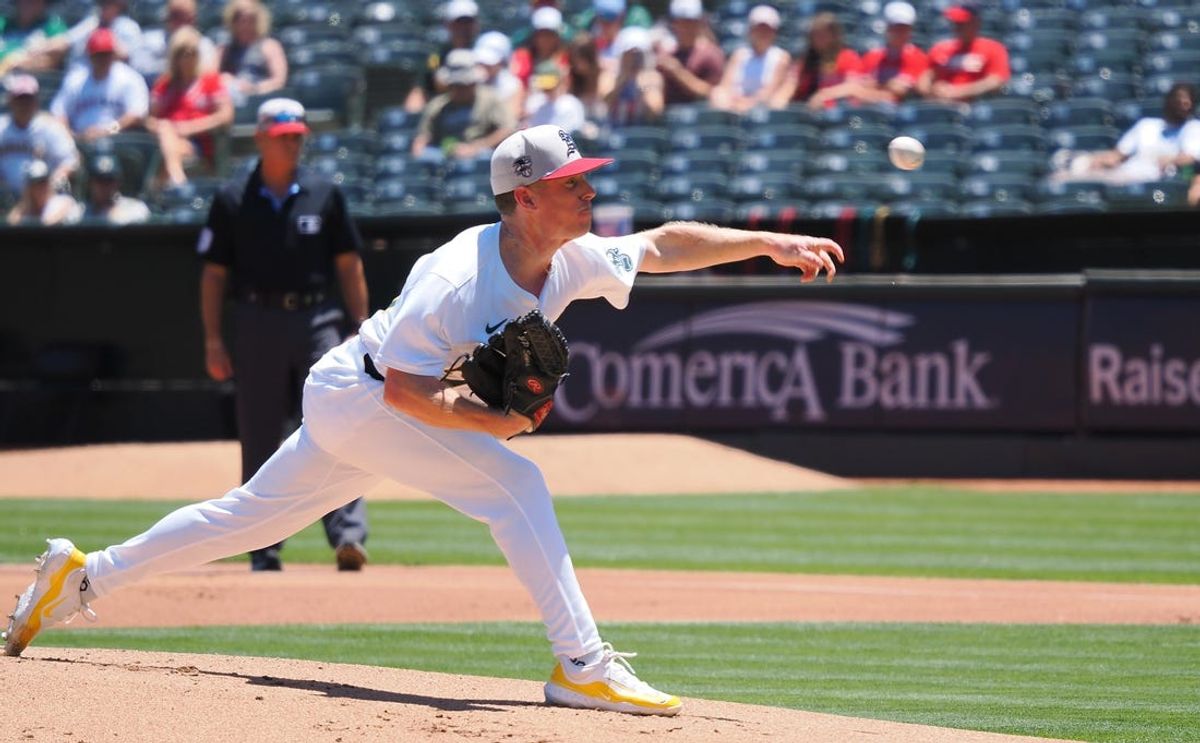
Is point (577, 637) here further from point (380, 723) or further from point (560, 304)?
point (560, 304)

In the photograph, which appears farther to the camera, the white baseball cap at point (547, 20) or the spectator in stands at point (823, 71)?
the white baseball cap at point (547, 20)

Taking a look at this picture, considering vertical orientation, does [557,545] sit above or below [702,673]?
above

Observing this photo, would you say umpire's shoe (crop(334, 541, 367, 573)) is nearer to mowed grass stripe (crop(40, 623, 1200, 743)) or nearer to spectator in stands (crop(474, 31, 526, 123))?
mowed grass stripe (crop(40, 623, 1200, 743))

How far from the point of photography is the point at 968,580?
10.1 m

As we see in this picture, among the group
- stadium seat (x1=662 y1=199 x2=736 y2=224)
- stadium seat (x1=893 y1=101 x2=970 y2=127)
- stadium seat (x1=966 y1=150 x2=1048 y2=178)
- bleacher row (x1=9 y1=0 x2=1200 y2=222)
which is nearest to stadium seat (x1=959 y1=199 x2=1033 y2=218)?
Result: bleacher row (x1=9 y1=0 x2=1200 y2=222)

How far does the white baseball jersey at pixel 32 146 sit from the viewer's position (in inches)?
688

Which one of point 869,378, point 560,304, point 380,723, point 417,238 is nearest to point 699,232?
point 560,304

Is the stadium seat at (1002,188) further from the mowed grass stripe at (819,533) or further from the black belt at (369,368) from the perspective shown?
the black belt at (369,368)

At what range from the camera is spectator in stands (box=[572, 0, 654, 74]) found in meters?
17.8

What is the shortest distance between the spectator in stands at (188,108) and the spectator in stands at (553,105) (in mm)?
3195

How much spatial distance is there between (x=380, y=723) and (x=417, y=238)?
37.1 ft

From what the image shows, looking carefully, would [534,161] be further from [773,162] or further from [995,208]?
[773,162]

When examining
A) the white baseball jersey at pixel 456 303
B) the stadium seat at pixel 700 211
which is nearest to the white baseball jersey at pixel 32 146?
the stadium seat at pixel 700 211

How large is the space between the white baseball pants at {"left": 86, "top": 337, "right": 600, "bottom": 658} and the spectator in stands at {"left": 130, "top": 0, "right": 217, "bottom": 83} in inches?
573
